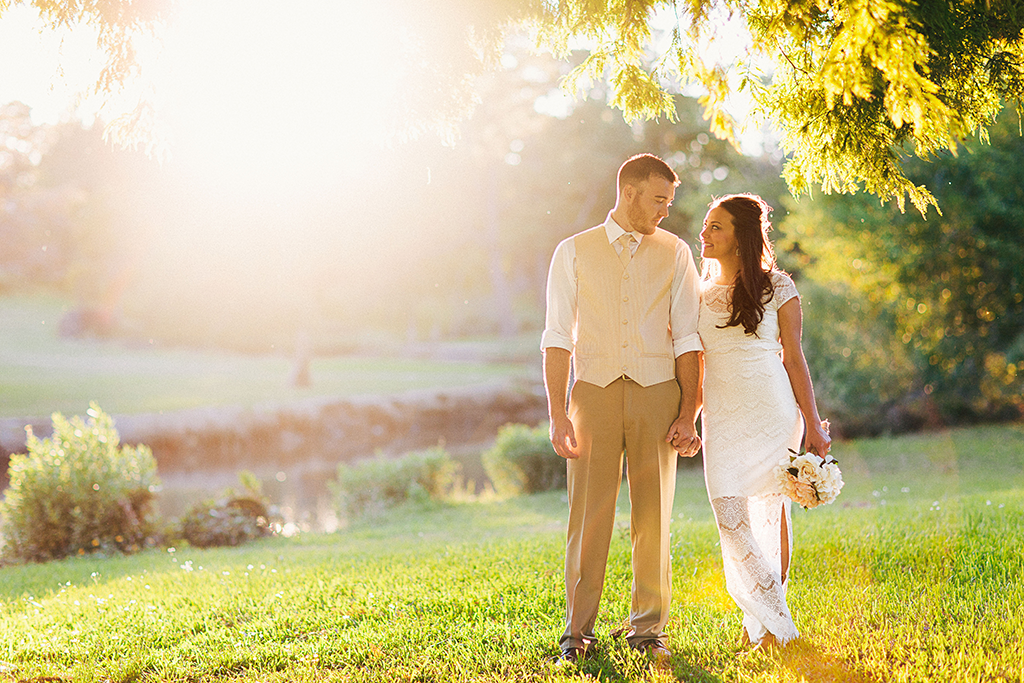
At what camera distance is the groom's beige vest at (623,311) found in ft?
11.8

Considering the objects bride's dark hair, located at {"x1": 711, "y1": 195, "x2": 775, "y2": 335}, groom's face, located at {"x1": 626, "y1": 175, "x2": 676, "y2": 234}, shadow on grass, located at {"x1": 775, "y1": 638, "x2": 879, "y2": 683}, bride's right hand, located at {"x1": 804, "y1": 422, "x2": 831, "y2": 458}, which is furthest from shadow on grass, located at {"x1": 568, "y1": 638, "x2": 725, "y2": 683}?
groom's face, located at {"x1": 626, "y1": 175, "x2": 676, "y2": 234}

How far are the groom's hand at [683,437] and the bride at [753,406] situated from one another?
9 cm

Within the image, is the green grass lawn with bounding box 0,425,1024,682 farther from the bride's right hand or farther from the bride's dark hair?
the bride's dark hair

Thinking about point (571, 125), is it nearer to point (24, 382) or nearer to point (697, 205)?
point (697, 205)

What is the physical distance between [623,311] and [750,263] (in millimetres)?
592

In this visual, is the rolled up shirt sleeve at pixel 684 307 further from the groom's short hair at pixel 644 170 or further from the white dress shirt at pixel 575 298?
the groom's short hair at pixel 644 170

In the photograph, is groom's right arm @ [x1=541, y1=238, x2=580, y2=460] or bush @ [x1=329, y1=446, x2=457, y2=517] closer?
groom's right arm @ [x1=541, y1=238, x2=580, y2=460]

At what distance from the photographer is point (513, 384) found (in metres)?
27.4

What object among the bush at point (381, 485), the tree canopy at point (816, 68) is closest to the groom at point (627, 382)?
the tree canopy at point (816, 68)

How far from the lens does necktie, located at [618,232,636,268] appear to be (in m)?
3.70

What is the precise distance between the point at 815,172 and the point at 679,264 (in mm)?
866

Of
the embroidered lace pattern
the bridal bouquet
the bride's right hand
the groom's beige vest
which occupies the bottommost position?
the embroidered lace pattern

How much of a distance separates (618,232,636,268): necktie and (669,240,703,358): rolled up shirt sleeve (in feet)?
0.70

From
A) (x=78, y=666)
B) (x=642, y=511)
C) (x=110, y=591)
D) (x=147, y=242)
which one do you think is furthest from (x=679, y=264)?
(x=147, y=242)
